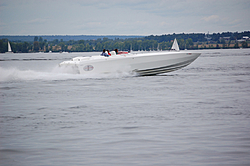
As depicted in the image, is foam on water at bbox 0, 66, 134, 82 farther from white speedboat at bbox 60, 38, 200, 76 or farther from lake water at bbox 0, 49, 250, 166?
lake water at bbox 0, 49, 250, 166

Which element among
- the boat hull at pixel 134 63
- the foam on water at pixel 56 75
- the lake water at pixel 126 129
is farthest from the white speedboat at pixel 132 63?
the lake water at pixel 126 129

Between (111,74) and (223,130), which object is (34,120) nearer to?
(223,130)

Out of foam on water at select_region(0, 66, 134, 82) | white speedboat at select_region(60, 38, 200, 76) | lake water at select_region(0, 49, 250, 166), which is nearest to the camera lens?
lake water at select_region(0, 49, 250, 166)

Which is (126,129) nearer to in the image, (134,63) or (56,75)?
(134,63)

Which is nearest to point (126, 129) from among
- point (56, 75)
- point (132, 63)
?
point (132, 63)

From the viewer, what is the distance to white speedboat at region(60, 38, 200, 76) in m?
21.4

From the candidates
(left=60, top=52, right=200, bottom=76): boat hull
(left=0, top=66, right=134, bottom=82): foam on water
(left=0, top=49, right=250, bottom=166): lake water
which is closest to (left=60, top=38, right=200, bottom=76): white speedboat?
(left=60, top=52, right=200, bottom=76): boat hull

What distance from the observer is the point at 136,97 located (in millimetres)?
14453

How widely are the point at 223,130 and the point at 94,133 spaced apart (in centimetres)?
317

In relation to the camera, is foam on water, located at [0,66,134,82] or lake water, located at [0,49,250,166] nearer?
lake water, located at [0,49,250,166]

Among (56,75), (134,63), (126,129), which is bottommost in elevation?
(126,129)

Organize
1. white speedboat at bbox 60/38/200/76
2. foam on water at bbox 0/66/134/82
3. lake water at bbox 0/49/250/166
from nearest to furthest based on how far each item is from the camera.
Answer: lake water at bbox 0/49/250/166
white speedboat at bbox 60/38/200/76
foam on water at bbox 0/66/134/82

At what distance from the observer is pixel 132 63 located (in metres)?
22.0

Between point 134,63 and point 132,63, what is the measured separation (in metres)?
0.13
